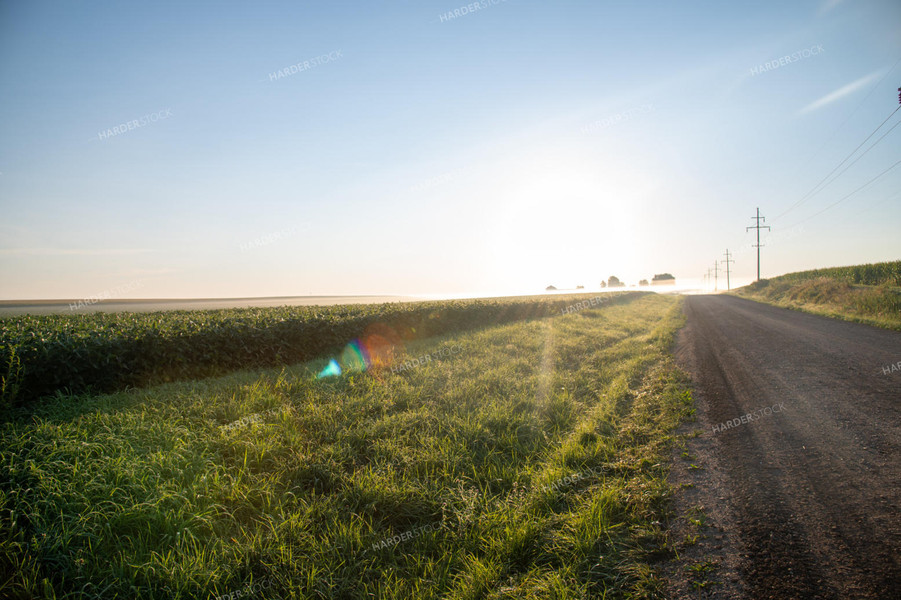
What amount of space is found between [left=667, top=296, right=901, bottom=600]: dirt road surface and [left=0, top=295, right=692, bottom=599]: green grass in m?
0.40

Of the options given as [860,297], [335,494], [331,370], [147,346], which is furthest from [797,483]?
[860,297]

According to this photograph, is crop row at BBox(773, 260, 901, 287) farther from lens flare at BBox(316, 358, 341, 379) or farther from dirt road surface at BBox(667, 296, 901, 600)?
lens flare at BBox(316, 358, 341, 379)

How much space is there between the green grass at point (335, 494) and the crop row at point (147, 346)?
0.58 meters

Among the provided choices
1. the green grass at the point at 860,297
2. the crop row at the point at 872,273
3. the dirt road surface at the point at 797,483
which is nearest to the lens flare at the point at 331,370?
the dirt road surface at the point at 797,483

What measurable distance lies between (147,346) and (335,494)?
621cm

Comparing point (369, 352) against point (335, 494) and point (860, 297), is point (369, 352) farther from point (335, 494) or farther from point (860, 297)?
point (860, 297)

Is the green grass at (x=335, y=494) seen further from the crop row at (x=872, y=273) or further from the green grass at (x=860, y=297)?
the crop row at (x=872, y=273)

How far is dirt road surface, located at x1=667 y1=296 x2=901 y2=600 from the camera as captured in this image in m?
2.36

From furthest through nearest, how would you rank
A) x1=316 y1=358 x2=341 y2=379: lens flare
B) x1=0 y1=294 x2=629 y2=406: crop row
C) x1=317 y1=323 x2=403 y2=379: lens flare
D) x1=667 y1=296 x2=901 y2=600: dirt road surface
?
x1=317 y1=323 x2=403 y2=379: lens flare → x1=316 y1=358 x2=341 y2=379: lens flare → x1=0 y1=294 x2=629 y2=406: crop row → x1=667 y1=296 x2=901 y2=600: dirt road surface

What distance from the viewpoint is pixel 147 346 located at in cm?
737

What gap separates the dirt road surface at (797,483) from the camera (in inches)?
92.9

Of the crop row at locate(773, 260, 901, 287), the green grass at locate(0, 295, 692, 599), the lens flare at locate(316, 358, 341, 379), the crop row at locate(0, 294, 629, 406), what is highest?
the crop row at locate(773, 260, 901, 287)

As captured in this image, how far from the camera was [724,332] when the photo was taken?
13.1 m

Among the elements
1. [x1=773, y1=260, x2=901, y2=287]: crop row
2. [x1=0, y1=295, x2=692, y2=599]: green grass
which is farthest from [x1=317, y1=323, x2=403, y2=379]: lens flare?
[x1=773, y1=260, x2=901, y2=287]: crop row
